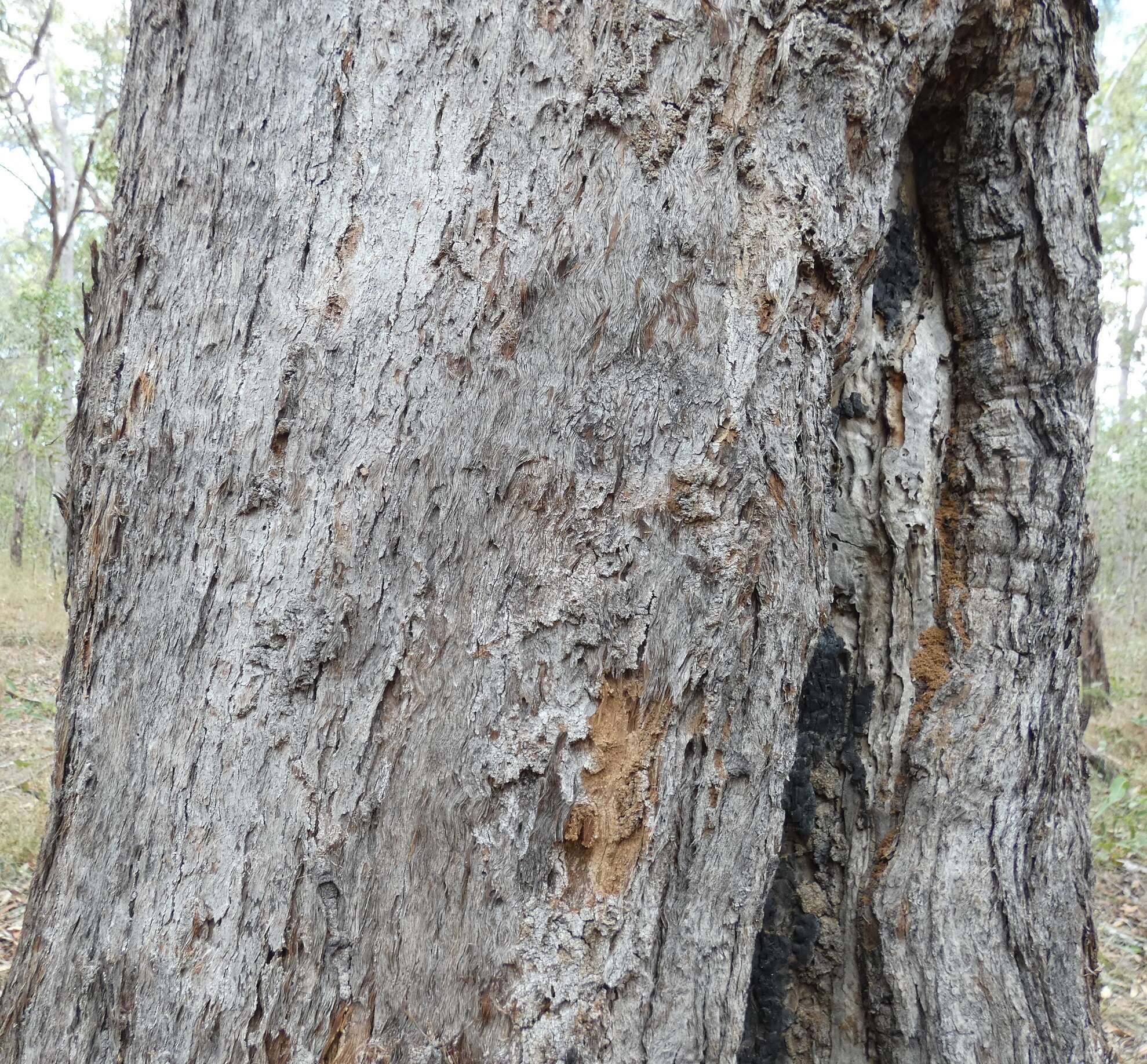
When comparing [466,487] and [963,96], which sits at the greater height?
[963,96]

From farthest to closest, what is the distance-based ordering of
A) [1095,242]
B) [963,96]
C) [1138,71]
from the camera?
1. [1138,71]
2. [1095,242]
3. [963,96]

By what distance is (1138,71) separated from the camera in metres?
12.8

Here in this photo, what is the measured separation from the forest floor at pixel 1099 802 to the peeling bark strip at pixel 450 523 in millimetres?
2204

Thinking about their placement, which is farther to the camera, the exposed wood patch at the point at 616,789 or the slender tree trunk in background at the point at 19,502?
the slender tree trunk in background at the point at 19,502

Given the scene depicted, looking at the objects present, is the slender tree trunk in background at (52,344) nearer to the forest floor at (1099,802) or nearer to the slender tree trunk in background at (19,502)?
the slender tree trunk in background at (19,502)

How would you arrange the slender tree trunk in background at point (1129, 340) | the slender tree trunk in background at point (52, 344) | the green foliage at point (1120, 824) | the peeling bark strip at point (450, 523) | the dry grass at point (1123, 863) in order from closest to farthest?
the peeling bark strip at point (450, 523), the dry grass at point (1123, 863), the green foliage at point (1120, 824), the slender tree trunk in background at point (52, 344), the slender tree trunk in background at point (1129, 340)

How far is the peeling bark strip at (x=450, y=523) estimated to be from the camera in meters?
0.95

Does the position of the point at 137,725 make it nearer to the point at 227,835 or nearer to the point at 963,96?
the point at 227,835

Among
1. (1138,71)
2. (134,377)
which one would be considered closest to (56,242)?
(134,377)

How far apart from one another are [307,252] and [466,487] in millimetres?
352

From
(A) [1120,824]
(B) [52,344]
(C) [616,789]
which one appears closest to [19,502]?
(B) [52,344]

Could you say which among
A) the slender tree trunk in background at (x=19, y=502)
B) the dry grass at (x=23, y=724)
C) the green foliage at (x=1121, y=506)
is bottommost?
the dry grass at (x=23, y=724)

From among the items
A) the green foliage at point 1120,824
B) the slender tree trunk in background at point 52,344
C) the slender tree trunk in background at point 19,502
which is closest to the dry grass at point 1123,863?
the green foliage at point 1120,824

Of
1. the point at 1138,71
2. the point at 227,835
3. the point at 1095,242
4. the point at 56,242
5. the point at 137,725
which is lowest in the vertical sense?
the point at 227,835
